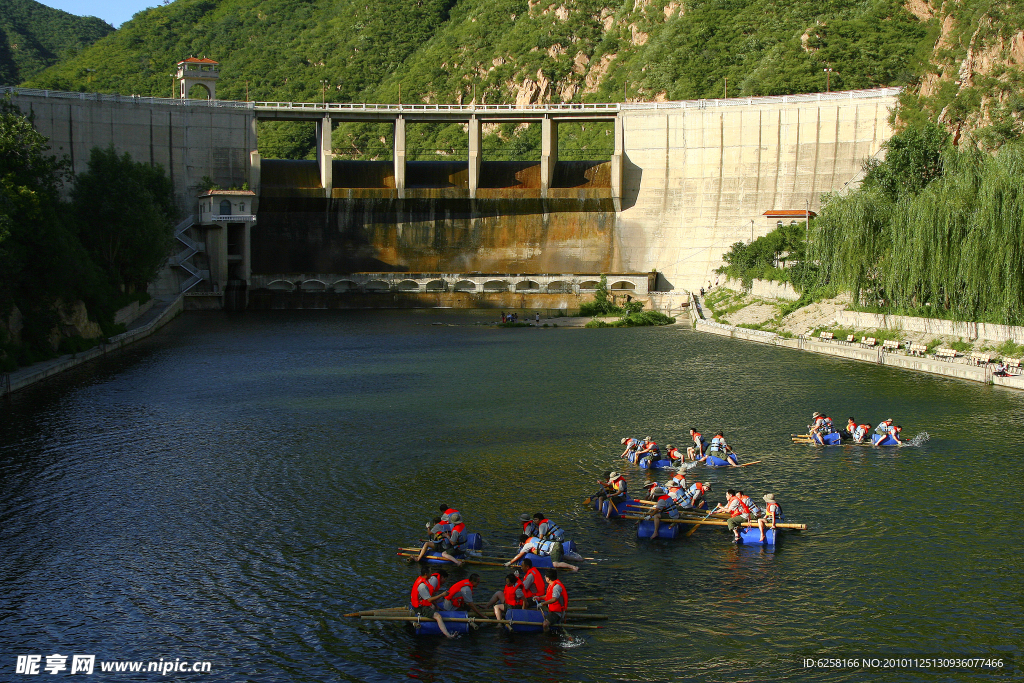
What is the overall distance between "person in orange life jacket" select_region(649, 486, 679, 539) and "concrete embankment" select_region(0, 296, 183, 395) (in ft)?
95.4

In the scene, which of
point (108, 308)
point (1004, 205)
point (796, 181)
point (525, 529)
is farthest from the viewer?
point (796, 181)

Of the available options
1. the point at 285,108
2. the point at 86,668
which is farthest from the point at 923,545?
the point at 285,108

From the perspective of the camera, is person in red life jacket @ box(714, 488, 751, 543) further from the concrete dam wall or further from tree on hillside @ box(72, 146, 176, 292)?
the concrete dam wall

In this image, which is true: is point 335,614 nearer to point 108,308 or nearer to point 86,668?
point 86,668

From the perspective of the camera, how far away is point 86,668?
16.4m

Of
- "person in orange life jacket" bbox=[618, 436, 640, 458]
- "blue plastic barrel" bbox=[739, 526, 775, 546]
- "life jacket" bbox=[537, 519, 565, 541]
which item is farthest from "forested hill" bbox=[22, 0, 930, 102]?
"life jacket" bbox=[537, 519, 565, 541]

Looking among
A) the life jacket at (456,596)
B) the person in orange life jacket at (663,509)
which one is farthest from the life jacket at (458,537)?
the person in orange life jacket at (663,509)

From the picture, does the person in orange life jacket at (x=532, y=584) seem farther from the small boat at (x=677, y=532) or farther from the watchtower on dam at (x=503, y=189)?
the watchtower on dam at (x=503, y=189)

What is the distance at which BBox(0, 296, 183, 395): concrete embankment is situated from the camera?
41062 mm

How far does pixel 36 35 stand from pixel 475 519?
174732 mm

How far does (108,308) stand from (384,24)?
112911 millimetres

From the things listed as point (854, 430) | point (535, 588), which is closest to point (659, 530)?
point (535, 588)

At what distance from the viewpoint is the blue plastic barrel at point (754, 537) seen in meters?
21.8

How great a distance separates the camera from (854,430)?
3195 cm
